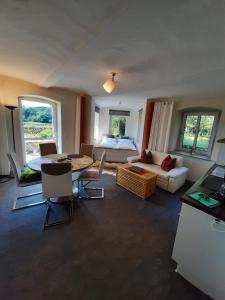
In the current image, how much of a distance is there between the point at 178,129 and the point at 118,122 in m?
3.56

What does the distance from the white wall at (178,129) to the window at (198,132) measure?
0.20 m

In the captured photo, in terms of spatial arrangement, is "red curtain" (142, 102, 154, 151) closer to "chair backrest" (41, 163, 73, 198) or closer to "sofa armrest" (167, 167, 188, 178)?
"sofa armrest" (167, 167, 188, 178)

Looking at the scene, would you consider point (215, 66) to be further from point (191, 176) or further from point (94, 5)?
point (191, 176)

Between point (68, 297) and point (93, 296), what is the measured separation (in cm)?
22

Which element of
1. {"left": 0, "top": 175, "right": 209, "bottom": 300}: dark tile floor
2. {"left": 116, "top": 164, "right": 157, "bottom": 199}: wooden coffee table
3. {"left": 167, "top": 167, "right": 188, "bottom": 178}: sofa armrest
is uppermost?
{"left": 167, "top": 167, "right": 188, "bottom": 178}: sofa armrest

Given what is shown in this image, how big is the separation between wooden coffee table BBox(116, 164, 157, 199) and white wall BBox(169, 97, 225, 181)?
1.48 m

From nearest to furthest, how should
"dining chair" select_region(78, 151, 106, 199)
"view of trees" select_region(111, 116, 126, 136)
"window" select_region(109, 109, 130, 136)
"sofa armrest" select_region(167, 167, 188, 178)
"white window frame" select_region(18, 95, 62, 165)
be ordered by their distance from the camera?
1. "dining chair" select_region(78, 151, 106, 199)
2. "sofa armrest" select_region(167, 167, 188, 178)
3. "white window frame" select_region(18, 95, 62, 165)
4. "window" select_region(109, 109, 130, 136)
5. "view of trees" select_region(111, 116, 126, 136)

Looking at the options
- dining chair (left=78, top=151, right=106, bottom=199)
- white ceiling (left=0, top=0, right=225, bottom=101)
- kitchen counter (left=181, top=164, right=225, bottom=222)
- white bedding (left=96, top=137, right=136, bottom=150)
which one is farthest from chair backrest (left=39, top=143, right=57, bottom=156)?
kitchen counter (left=181, top=164, right=225, bottom=222)

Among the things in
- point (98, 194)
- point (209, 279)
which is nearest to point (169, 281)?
point (209, 279)

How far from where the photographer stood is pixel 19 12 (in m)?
1.17

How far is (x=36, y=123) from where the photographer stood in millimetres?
3975

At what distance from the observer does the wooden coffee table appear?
9.50 feet

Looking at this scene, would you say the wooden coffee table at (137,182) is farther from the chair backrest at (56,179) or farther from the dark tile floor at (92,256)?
the chair backrest at (56,179)

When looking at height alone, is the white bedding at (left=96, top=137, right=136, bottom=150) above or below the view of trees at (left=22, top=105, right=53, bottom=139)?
below
